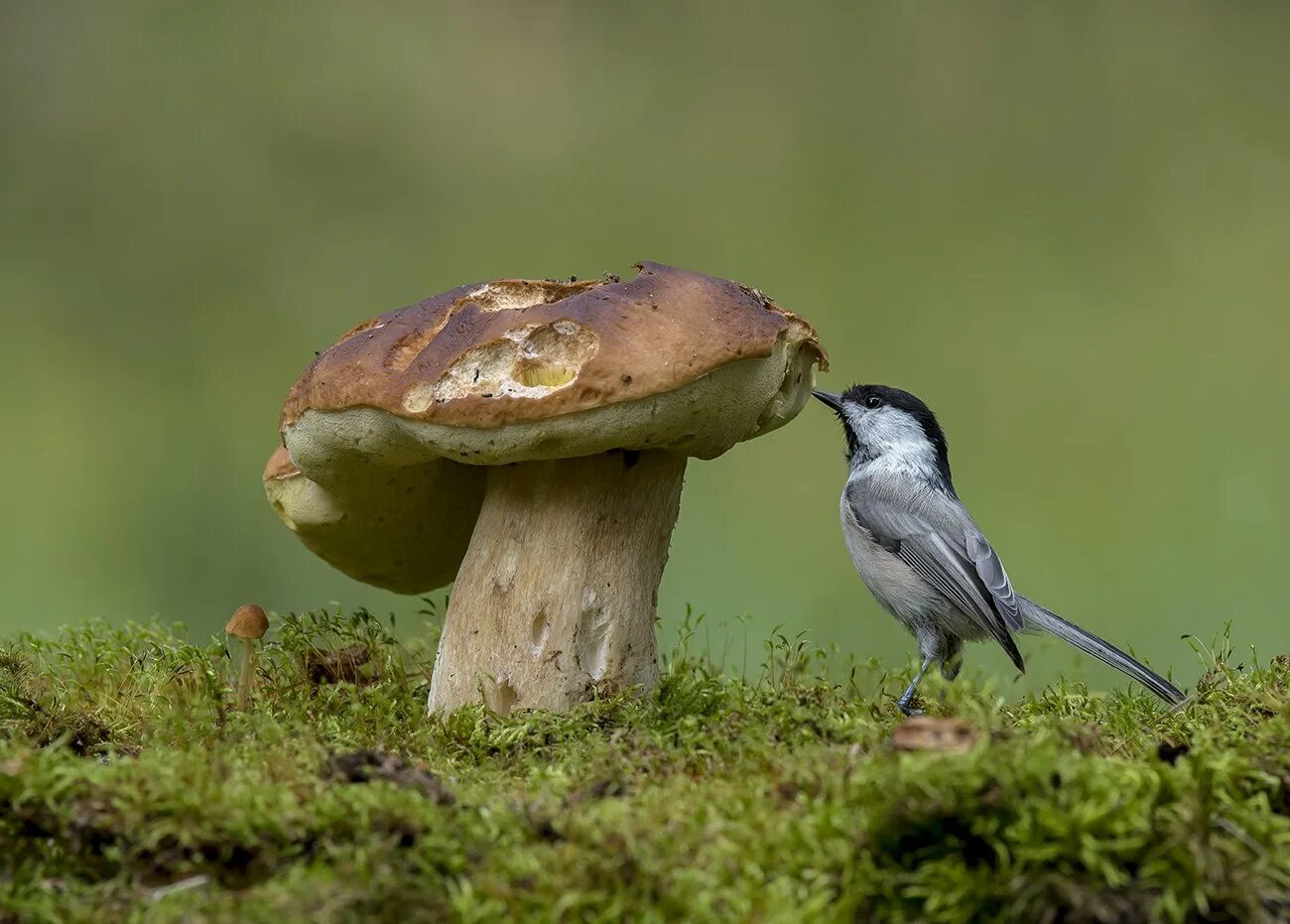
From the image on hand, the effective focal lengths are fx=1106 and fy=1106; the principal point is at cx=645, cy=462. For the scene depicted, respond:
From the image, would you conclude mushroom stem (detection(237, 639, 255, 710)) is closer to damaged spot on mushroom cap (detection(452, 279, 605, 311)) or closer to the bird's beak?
damaged spot on mushroom cap (detection(452, 279, 605, 311))

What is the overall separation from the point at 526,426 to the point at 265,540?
3574 millimetres

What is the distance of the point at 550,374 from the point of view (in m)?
2.36

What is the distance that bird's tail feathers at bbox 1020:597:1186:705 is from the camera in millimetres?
2689

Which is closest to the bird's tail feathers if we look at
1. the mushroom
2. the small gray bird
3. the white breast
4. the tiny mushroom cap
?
the small gray bird

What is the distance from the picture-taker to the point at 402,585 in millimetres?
3619

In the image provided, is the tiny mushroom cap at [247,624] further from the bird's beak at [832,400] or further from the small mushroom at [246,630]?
the bird's beak at [832,400]

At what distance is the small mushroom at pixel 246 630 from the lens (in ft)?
8.68

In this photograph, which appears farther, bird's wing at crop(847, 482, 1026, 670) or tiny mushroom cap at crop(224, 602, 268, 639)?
bird's wing at crop(847, 482, 1026, 670)

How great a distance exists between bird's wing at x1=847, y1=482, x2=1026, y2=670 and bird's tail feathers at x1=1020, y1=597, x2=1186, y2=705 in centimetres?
10

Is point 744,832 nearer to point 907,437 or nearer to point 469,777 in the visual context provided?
point 469,777

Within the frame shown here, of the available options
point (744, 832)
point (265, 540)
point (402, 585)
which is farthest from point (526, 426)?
point (265, 540)

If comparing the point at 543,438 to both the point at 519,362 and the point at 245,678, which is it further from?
the point at 245,678

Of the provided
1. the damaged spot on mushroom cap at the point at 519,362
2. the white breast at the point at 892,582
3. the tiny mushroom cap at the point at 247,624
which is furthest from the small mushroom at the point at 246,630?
the white breast at the point at 892,582

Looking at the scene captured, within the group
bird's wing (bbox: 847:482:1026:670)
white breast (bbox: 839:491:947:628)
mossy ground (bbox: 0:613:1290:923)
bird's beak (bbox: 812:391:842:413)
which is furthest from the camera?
bird's beak (bbox: 812:391:842:413)
